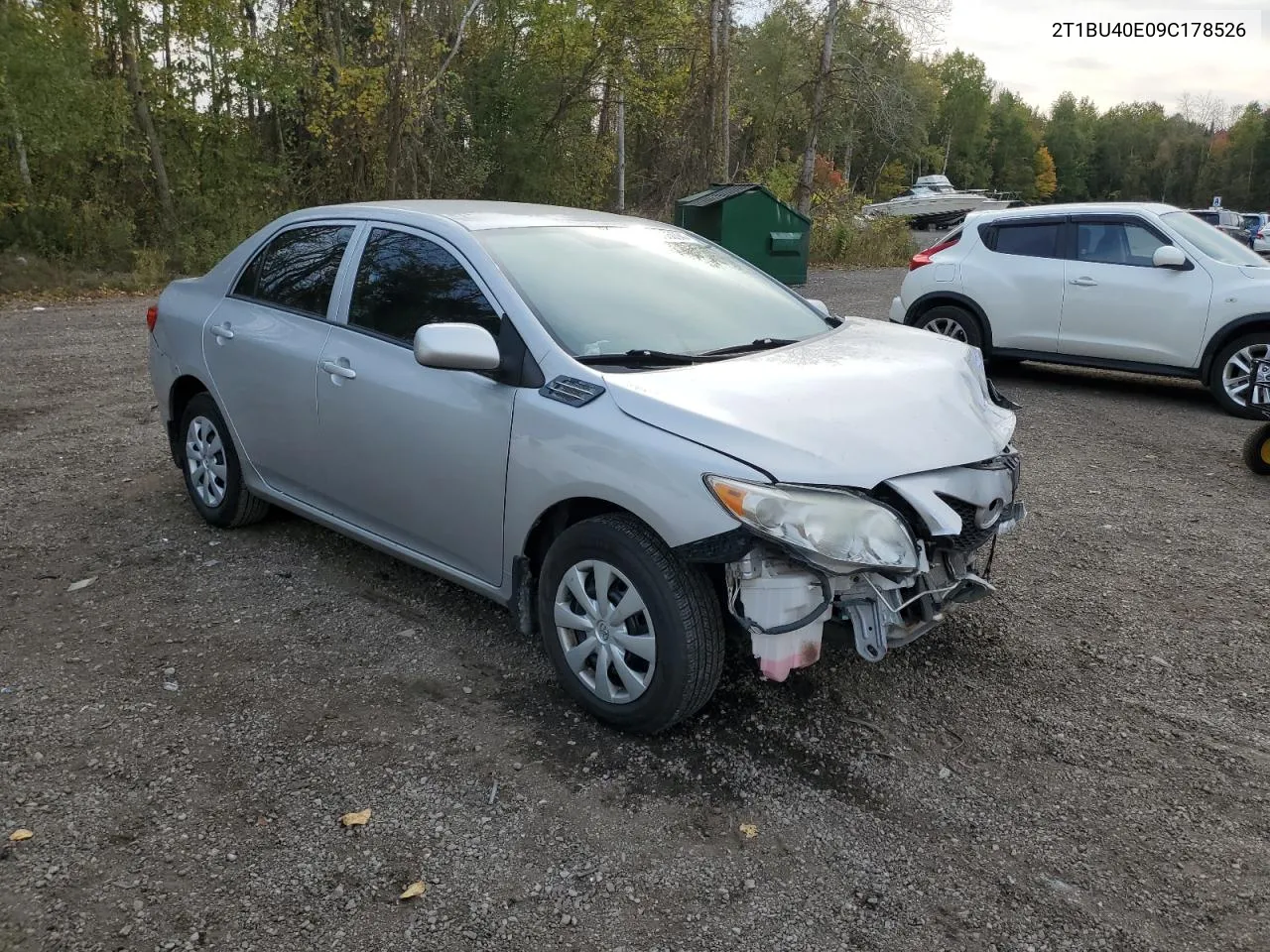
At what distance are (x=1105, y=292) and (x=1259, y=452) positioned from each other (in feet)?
8.58

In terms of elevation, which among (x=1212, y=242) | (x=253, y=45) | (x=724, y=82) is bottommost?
(x=1212, y=242)

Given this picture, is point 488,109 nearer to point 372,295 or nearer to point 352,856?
point 372,295

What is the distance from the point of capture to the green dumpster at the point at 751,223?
14820mm

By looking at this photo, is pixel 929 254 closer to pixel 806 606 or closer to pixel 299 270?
pixel 299 270

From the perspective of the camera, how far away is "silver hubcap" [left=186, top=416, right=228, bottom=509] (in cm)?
511

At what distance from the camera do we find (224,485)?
5.11 m

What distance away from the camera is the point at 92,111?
51.9ft

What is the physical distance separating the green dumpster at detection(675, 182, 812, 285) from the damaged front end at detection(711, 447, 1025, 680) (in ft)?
38.7

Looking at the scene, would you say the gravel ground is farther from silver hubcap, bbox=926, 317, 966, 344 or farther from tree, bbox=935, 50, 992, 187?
tree, bbox=935, 50, 992, 187

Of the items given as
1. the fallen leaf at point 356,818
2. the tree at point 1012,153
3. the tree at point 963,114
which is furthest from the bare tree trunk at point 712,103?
the tree at point 1012,153

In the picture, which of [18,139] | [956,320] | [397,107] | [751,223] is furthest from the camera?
[397,107]

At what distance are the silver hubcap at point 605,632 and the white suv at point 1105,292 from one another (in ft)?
23.3

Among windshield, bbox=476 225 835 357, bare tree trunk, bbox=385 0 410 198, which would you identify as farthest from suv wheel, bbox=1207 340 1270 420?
bare tree trunk, bbox=385 0 410 198

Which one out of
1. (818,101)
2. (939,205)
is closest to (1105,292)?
(818,101)
